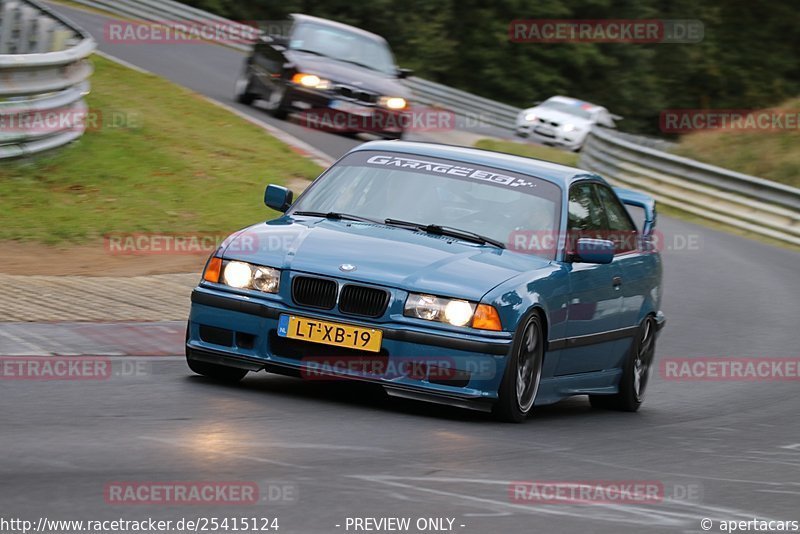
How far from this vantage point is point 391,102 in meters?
23.2

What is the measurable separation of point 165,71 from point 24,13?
32.2ft

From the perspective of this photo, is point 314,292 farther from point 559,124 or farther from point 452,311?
point 559,124

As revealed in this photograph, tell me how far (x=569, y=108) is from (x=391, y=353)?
3172cm

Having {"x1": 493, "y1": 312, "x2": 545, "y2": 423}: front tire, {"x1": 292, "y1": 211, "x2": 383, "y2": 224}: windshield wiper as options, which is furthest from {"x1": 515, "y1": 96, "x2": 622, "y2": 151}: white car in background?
{"x1": 493, "y1": 312, "x2": 545, "y2": 423}: front tire

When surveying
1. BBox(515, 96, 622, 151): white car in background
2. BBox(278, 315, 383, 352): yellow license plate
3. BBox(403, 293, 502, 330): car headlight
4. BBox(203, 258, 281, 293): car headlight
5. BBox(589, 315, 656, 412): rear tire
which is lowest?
BBox(515, 96, 622, 151): white car in background

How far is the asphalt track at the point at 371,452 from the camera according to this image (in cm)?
567

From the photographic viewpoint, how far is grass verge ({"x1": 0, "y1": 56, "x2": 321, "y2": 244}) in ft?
49.7

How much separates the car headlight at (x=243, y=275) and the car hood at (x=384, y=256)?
0.14 ft

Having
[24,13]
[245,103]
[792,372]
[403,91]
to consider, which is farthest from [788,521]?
[245,103]

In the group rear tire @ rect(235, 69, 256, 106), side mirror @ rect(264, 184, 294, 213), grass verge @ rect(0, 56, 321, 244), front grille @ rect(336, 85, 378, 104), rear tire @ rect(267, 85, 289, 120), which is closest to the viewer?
side mirror @ rect(264, 184, 294, 213)

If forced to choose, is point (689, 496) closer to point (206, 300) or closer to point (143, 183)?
point (206, 300)

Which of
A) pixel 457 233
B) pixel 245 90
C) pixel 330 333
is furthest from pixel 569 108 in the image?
pixel 330 333

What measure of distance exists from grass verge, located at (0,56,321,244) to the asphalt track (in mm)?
6179

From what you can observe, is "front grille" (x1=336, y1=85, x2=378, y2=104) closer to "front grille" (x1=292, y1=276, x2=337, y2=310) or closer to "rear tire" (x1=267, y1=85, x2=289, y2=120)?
"rear tire" (x1=267, y1=85, x2=289, y2=120)
